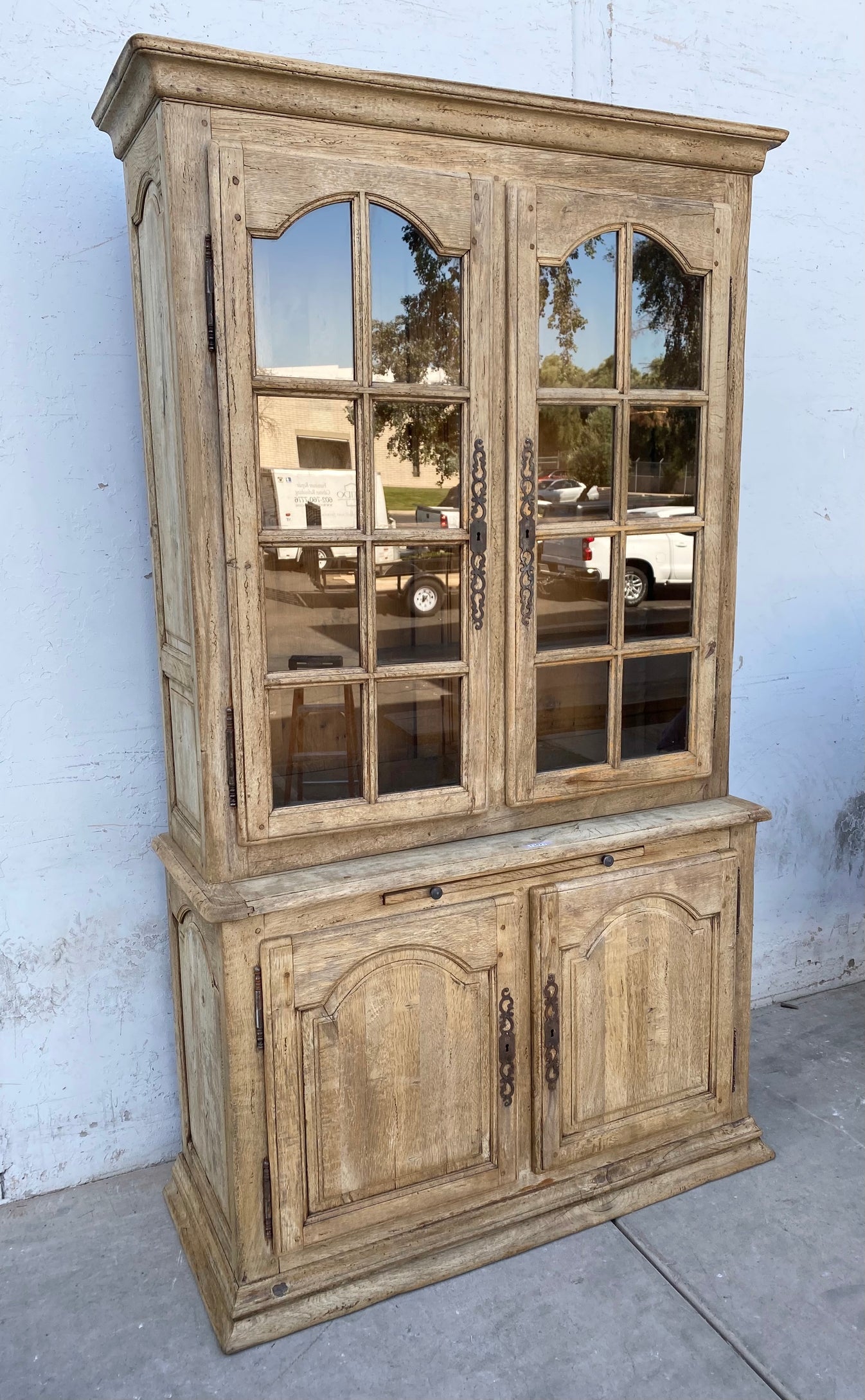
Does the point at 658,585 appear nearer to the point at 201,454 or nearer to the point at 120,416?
the point at 201,454

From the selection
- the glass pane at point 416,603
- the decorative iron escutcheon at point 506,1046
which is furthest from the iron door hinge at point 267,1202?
the glass pane at point 416,603

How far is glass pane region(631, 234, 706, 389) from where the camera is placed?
6.76 ft

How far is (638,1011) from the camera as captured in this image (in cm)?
226

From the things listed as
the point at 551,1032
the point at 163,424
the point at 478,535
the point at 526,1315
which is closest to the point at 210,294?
the point at 163,424

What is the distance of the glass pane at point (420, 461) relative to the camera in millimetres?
1887

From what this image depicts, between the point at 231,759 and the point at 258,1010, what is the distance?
1.57 feet

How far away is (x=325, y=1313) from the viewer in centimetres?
196

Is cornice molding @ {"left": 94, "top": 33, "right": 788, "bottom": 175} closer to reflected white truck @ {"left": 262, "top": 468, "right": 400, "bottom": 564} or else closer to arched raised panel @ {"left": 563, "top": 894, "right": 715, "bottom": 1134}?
reflected white truck @ {"left": 262, "top": 468, "right": 400, "bottom": 564}

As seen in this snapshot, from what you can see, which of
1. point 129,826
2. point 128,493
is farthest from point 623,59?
point 129,826

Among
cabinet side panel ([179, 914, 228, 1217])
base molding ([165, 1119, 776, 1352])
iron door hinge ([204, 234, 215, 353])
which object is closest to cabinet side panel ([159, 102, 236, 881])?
iron door hinge ([204, 234, 215, 353])

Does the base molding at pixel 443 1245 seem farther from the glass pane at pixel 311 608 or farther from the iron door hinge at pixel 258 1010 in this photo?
the glass pane at pixel 311 608

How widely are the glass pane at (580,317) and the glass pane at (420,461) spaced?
245 mm

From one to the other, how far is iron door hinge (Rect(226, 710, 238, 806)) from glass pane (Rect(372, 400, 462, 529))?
0.48 meters

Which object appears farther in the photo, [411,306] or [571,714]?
[571,714]
